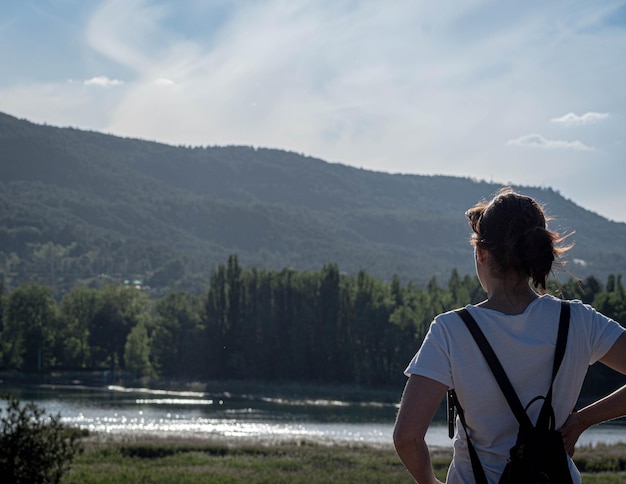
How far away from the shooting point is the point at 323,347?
75.5m

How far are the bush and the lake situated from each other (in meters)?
15.7

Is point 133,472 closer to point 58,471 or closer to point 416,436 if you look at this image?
point 58,471

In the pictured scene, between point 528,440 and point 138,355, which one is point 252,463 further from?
point 138,355

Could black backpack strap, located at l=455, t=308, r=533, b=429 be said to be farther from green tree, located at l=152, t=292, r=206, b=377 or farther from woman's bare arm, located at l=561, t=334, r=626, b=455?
green tree, located at l=152, t=292, r=206, b=377

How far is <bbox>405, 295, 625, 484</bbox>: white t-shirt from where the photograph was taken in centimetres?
287

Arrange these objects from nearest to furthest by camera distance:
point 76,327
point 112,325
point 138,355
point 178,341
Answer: point 138,355 → point 178,341 → point 76,327 → point 112,325

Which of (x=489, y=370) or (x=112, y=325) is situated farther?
(x=112, y=325)

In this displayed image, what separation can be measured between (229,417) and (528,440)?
148 ft

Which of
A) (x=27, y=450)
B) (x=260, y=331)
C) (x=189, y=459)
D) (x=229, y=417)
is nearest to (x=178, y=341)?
(x=260, y=331)

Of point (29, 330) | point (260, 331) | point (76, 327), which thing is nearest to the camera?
point (260, 331)

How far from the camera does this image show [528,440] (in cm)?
279

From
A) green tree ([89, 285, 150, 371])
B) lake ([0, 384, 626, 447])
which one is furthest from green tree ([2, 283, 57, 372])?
lake ([0, 384, 626, 447])

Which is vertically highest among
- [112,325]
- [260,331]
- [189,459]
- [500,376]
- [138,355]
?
[112,325]

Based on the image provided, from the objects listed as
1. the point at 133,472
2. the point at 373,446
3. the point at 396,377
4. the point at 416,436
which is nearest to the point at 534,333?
the point at 416,436
